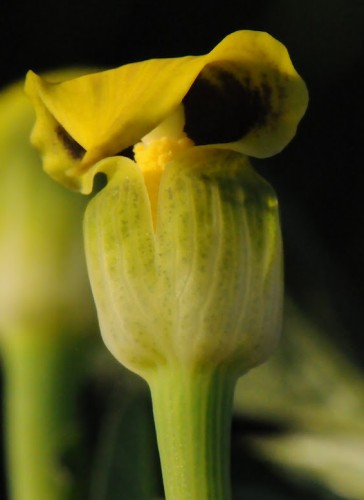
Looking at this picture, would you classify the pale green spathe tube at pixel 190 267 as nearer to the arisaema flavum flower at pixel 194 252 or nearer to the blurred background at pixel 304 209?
the arisaema flavum flower at pixel 194 252

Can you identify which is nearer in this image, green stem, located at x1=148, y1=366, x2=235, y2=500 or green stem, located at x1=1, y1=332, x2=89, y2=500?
green stem, located at x1=148, y1=366, x2=235, y2=500

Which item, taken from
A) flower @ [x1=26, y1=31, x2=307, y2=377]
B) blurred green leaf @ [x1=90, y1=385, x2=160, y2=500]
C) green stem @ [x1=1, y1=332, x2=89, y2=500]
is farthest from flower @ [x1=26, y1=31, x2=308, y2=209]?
blurred green leaf @ [x1=90, y1=385, x2=160, y2=500]

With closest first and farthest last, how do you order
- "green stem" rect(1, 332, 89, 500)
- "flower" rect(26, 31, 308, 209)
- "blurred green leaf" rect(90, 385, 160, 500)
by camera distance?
"flower" rect(26, 31, 308, 209) → "green stem" rect(1, 332, 89, 500) → "blurred green leaf" rect(90, 385, 160, 500)

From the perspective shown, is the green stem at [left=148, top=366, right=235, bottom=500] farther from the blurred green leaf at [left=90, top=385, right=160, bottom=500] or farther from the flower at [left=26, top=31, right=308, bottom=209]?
the blurred green leaf at [left=90, top=385, right=160, bottom=500]

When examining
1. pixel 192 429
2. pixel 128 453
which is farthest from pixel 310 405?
pixel 192 429

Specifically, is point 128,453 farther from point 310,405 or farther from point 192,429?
point 192,429

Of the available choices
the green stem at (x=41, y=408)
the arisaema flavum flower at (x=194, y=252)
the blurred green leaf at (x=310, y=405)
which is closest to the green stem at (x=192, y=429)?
the arisaema flavum flower at (x=194, y=252)

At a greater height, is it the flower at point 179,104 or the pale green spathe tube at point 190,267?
the flower at point 179,104

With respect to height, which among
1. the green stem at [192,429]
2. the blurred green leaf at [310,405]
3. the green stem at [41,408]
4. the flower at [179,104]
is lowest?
the blurred green leaf at [310,405]

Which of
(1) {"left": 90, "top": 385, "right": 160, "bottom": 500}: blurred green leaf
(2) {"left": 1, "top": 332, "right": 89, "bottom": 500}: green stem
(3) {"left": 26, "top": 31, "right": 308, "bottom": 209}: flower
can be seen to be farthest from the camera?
(1) {"left": 90, "top": 385, "right": 160, "bottom": 500}: blurred green leaf
